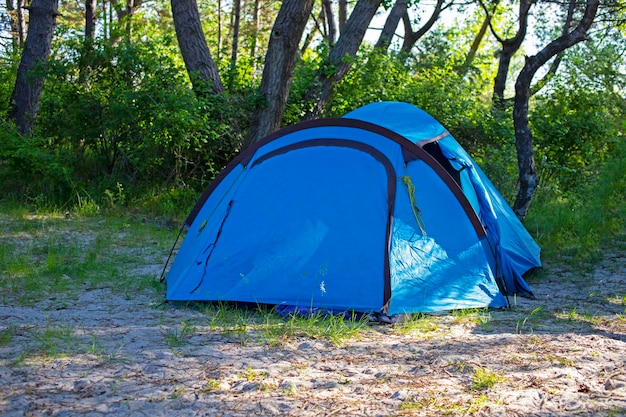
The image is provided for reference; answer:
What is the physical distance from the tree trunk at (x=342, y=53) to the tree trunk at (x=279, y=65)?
789 mm

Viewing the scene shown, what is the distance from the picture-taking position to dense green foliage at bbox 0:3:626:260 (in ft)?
32.4

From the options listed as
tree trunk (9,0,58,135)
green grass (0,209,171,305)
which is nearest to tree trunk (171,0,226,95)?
tree trunk (9,0,58,135)

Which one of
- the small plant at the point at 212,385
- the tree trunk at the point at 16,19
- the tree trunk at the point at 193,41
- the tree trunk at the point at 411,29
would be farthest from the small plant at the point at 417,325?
the tree trunk at the point at 16,19

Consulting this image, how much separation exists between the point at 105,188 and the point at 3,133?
1563mm

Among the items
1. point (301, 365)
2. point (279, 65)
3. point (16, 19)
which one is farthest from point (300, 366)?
point (16, 19)

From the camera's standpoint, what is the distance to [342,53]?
11.2 m

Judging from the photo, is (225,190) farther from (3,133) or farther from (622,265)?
(3,133)

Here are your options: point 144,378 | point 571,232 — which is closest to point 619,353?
point 144,378

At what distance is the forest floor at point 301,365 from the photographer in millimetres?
3695

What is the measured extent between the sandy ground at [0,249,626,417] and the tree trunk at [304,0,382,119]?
6.16 metres

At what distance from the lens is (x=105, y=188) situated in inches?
411

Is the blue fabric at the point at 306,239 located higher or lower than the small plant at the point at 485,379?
higher

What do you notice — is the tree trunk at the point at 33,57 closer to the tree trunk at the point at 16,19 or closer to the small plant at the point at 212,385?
the tree trunk at the point at 16,19

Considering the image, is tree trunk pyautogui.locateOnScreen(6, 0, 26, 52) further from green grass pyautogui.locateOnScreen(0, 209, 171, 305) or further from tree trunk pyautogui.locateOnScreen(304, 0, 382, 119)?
green grass pyautogui.locateOnScreen(0, 209, 171, 305)
